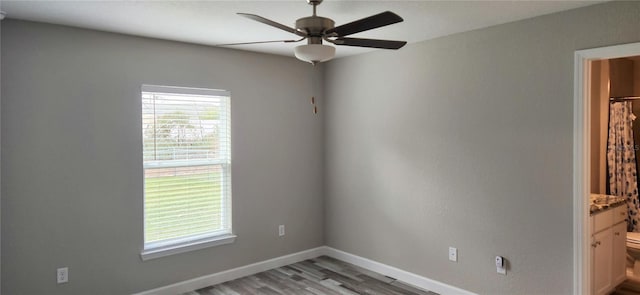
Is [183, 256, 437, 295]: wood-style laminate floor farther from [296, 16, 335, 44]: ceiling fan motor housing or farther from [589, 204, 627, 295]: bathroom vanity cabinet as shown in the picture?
[296, 16, 335, 44]: ceiling fan motor housing

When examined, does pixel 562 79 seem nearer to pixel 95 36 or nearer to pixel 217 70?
pixel 217 70

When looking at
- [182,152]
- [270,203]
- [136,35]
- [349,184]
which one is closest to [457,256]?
[349,184]

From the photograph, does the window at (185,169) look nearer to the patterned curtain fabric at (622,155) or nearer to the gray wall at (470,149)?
the gray wall at (470,149)

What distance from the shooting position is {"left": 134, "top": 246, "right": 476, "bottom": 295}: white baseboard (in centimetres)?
373

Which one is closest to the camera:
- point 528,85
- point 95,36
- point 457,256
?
point 528,85

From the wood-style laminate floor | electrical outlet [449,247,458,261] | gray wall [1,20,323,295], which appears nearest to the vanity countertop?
electrical outlet [449,247,458,261]

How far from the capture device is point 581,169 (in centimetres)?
283

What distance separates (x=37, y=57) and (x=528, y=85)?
12.1 ft

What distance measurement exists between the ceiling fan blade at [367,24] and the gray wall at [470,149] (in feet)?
5.16

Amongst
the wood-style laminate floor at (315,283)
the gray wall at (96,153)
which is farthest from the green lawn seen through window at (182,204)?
the wood-style laminate floor at (315,283)

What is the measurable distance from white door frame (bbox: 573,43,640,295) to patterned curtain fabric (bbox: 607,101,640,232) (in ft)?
8.30

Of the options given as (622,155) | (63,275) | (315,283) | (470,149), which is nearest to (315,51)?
(470,149)

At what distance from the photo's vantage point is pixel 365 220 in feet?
14.6

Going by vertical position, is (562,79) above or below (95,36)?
below
